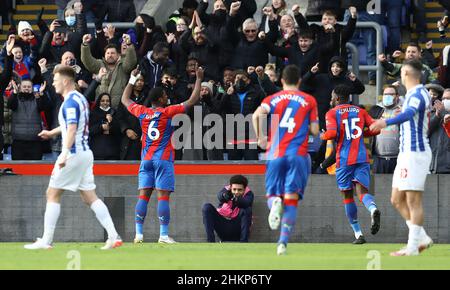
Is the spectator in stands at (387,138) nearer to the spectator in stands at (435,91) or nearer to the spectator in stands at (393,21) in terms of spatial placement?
the spectator in stands at (435,91)

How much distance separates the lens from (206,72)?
23078 millimetres

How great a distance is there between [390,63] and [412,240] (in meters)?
7.73

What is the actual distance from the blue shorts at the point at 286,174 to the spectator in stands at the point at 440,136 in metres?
6.39

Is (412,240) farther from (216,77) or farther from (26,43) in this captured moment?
(26,43)

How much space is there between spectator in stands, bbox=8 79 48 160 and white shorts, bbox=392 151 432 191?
27.3ft

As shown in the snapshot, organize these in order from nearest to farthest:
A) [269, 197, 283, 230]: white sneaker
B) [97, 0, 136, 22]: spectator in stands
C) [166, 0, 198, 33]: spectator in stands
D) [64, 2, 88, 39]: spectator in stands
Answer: [269, 197, 283, 230]: white sneaker < [64, 2, 88, 39]: spectator in stands < [166, 0, 198, 33]: spectator in stands < [97, 0, 136, 22]: spectator in stands

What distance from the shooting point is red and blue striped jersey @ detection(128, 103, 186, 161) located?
64.7 feet

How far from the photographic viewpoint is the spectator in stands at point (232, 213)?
21438 mm

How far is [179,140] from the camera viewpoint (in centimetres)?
2256

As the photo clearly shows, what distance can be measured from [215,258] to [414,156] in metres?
2.59

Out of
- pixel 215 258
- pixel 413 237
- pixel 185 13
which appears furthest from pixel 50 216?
pixel 185 13

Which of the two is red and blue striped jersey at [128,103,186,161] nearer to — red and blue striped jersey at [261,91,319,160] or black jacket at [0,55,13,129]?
black jacket at [0,55,13,129]

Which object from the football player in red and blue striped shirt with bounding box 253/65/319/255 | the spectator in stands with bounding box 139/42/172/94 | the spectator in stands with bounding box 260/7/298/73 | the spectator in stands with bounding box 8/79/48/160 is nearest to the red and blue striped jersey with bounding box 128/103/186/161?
the spectator in stands with bounding box 139/42/172/94
